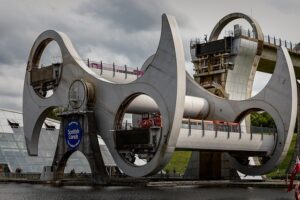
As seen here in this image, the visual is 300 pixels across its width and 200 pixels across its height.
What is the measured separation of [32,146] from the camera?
62.3 meters

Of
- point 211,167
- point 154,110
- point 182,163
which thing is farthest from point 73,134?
point 182,163

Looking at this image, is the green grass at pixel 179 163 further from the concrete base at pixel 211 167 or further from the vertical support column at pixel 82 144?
the vertical support column at pixel 82 144

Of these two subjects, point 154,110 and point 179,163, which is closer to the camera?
point 154,110

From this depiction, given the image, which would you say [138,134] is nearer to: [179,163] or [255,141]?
[255,141]

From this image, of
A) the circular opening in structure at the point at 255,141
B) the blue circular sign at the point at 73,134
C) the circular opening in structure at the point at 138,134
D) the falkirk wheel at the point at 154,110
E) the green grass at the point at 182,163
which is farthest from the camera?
the green grass at the point at 182,163

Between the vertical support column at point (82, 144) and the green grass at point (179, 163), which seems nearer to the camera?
the vertical support column at point (82, 144)

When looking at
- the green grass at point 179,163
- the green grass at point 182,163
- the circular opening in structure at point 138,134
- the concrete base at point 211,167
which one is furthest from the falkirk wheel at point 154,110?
the green grass at point 179,163

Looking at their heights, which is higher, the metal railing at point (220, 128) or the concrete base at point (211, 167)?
the metal railing at point (220, 128)

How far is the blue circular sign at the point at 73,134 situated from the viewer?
173ft

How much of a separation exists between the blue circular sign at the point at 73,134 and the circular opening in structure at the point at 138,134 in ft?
12.2

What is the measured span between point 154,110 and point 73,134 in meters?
8.72

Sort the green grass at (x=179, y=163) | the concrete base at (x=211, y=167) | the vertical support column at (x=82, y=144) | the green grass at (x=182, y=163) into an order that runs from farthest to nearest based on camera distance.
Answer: the green grass at (x=179, y=163)
the green grass at (x=182, y=163)
the concrete base at (x=211, y=167)
the vertical support column at (x=82, y=144)

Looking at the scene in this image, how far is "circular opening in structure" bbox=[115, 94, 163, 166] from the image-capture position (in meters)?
47.1

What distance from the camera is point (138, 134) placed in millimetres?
48312
